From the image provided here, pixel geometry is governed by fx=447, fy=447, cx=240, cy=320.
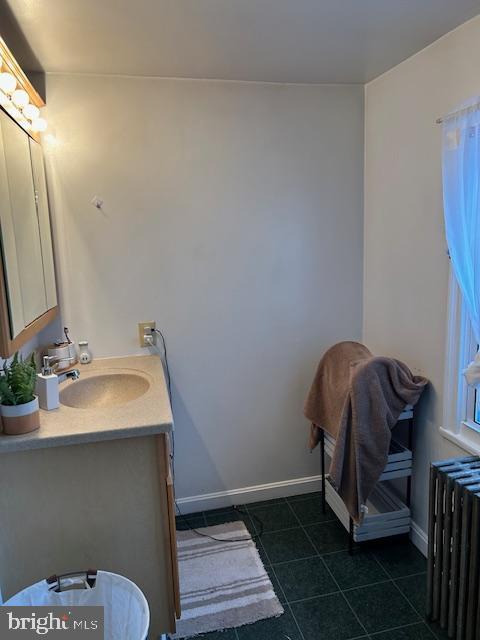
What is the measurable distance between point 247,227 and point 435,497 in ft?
5.09

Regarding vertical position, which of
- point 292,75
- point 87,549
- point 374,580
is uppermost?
point 292,75

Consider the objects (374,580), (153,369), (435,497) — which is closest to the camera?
(435,497)

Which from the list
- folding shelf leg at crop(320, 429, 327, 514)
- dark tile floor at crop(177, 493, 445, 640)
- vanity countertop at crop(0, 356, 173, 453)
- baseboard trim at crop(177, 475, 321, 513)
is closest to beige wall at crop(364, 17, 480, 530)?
dark tile floor at crop(177, 493, 445, 640)

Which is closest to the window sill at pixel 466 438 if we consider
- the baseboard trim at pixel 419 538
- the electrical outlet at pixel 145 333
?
the baseboard trim at pixel 419 538

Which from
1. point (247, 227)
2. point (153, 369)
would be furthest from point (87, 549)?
point (247, 227)

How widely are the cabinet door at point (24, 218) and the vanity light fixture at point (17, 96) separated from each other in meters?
0.05

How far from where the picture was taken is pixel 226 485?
2.61m

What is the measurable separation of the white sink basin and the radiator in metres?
1.27

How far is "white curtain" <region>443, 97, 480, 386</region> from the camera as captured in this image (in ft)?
5.43

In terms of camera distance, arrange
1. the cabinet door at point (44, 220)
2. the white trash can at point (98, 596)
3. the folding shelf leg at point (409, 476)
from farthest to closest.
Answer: the folding shelf leg at point (409, 476), the cabinet door at point (44, 220), the white trash can at point (98, 596)

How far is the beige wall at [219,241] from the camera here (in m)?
2.21

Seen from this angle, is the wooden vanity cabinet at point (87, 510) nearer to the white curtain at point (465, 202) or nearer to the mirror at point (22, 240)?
the mirror at point (22, 240)

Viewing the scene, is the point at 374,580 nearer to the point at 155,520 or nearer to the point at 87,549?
the point at 155,520

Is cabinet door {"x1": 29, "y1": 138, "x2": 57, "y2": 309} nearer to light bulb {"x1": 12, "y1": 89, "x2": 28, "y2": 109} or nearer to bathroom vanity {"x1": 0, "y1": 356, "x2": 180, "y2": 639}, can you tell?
light bulb {"x1": 12, "y1": 89, "x2": 28, "y2": 109}
